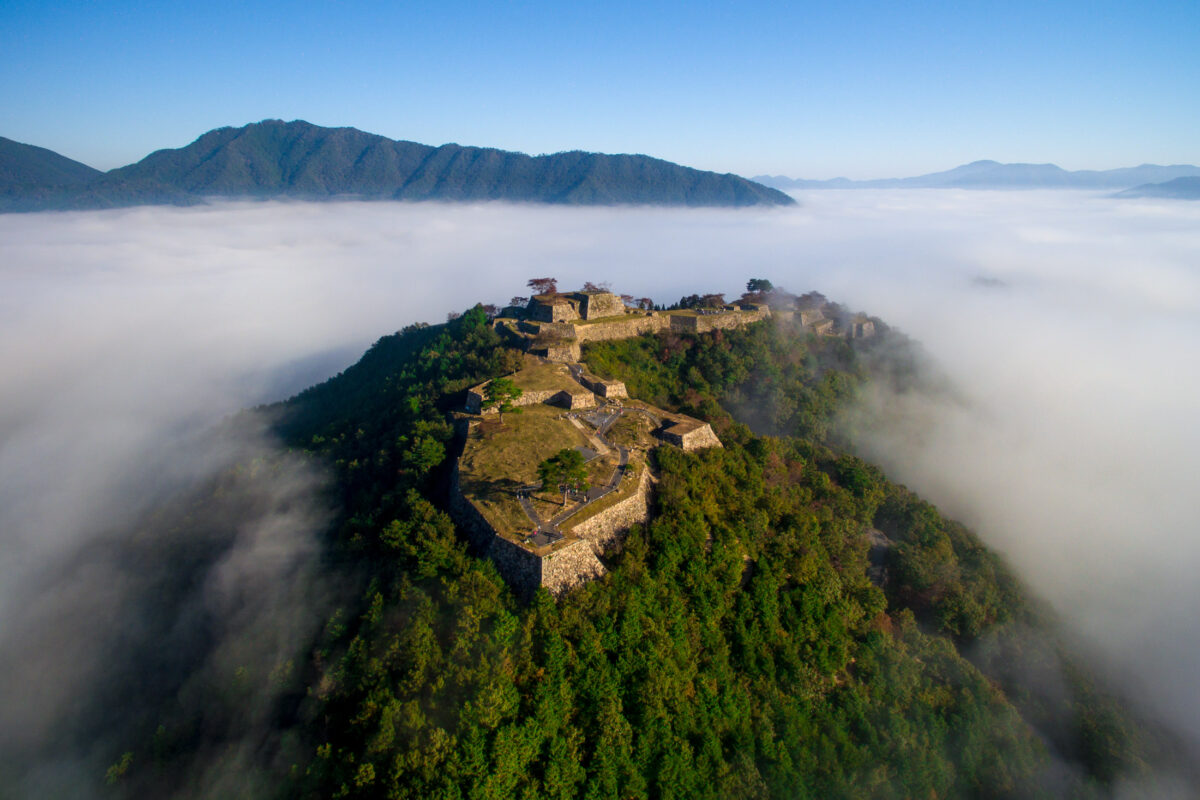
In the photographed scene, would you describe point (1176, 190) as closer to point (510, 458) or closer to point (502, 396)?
point (502, 396)

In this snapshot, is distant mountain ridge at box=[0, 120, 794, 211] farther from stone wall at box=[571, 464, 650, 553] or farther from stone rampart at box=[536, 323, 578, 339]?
stone wall at box=[571, 464, 650, 553]

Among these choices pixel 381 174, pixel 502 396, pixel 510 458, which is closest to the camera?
pixel 510 458

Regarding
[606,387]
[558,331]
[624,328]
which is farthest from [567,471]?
[624,328]

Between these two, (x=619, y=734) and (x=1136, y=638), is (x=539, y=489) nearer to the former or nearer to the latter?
(x=619, y=734)

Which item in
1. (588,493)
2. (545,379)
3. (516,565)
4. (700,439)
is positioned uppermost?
(545,379)

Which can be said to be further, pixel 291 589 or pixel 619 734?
pixel 291 589

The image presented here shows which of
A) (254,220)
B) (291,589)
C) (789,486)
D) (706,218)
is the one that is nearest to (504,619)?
(291,589)

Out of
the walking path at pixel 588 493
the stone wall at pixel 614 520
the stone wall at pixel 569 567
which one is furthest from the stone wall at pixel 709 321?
the stone wall at pixel 569 567
